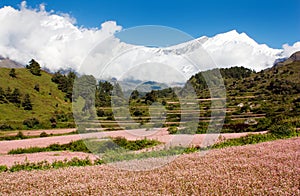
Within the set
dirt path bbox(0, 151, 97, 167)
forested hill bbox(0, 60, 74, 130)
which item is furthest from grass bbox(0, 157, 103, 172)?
forested hill bbox(0, 60, 74, 130)

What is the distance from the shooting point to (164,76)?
11.7 m

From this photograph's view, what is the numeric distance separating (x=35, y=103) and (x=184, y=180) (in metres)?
69.9

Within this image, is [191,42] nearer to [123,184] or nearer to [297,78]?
[123,184]

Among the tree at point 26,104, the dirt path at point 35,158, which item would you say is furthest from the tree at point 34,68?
the dirt path at point 35,158

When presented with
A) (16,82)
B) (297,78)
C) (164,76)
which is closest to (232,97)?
(297,78)

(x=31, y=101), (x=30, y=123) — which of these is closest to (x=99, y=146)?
(x=30, y=123)

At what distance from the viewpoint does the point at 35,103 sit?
7288 centimetres

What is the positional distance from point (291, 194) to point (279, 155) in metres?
5.09

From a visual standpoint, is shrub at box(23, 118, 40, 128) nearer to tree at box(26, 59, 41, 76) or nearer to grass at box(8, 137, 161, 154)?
grass at box(8, 137, 161, 154)

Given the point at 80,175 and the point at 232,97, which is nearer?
the point at 80,175

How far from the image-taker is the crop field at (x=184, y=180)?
7.03 m

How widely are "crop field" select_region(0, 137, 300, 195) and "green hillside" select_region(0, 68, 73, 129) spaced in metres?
49.8

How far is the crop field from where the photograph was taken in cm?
703

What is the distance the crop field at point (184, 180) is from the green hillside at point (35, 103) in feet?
163
